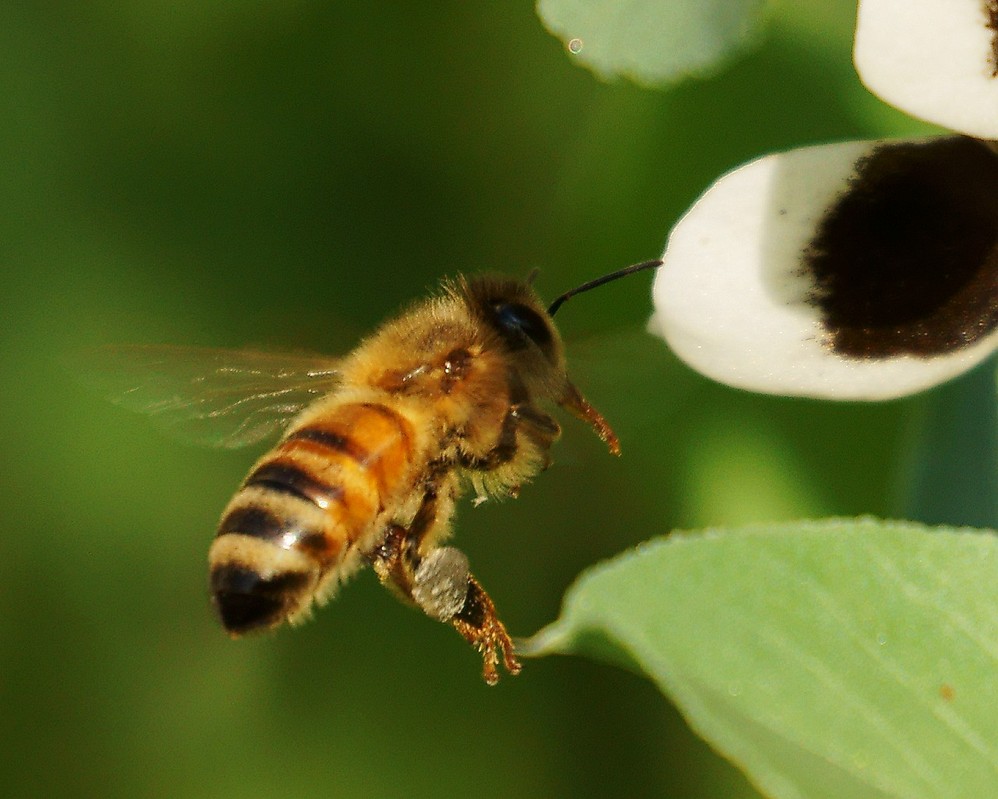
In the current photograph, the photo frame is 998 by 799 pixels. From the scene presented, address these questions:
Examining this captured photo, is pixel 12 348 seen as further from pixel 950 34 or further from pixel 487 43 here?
pixel 950 34

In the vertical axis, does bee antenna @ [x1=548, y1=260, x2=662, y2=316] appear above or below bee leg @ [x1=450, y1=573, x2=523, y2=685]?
above

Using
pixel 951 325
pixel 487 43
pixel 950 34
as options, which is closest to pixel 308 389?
pixel 487 43

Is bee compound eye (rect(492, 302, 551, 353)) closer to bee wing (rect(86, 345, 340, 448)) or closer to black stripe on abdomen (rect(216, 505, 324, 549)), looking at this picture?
bee wing (rect(86, 345, 340, 448))

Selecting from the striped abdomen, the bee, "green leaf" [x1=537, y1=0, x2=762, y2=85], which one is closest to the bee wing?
the bee

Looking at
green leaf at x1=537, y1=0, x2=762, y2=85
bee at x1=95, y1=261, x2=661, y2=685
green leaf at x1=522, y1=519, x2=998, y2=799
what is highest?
green leaf at x1=537, y1=0, x2=762, y2=85

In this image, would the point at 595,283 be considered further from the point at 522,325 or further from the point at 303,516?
the point at 303,516

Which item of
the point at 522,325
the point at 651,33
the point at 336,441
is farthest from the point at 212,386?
the point at 651,33

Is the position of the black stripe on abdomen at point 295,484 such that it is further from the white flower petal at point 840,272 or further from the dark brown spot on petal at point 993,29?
the dark brown spot on petal at point 993,29
